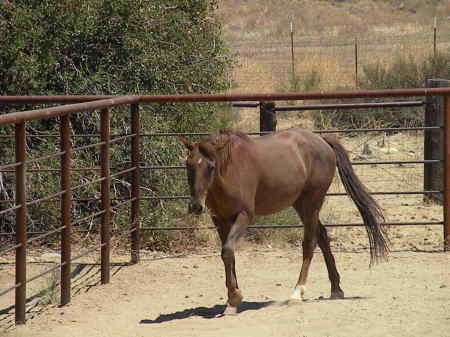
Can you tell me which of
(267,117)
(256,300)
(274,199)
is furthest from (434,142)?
(274,199)

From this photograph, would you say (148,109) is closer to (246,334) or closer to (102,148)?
(102,148)

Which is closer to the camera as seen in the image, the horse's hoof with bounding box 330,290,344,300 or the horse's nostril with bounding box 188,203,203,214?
the horse's nostril with bounding box 188,203,203,214

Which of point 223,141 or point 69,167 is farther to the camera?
point 69,167

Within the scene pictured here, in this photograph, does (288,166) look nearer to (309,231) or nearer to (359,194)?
(309,231)

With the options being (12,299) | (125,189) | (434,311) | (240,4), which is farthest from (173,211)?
(240,4)

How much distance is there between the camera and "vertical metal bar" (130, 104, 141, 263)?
8.84 m

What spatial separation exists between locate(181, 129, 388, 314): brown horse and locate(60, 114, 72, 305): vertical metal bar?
40.2 inches

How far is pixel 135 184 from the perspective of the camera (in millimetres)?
8867

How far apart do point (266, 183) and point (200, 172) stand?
0.81 m

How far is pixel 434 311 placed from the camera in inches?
256

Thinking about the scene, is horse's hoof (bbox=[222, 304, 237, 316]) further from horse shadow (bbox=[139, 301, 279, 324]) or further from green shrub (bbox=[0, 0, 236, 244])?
green shrub (bbox=[0, 0, 236, 244])

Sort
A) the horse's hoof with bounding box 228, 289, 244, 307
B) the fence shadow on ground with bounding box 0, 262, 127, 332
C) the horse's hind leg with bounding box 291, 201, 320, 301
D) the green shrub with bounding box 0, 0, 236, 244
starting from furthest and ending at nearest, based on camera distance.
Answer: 1. the green shrub with bounding box 0, 0, 236, 244
2. the horse's hind leg with bounding box 291, 201, 320, 301
3. the fence shadow on ground with bounding box 0, 262, 127, 332
4. the horse's hoof with bounding box 228, 289, 244, 307

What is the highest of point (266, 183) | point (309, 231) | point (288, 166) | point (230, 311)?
point (288, 166)

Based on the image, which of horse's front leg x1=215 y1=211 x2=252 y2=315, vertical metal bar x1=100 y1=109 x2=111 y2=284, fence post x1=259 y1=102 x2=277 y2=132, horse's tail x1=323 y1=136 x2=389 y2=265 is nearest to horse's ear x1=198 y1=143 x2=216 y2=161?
horse's front leg x1=215 y1=211 x2=252 y2=315
